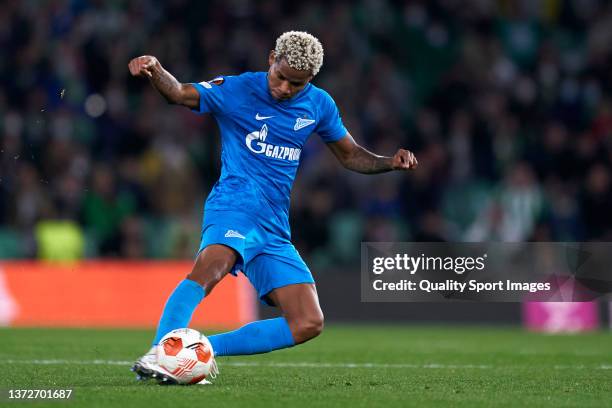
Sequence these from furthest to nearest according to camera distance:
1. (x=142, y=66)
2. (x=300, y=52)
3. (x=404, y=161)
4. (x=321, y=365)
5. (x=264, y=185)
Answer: (x=321, y=365)
(x=404, y=161)
(x=264, y=185)
(x=300, y=52)
(x=142, y=66)

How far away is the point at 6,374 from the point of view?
7684 mm

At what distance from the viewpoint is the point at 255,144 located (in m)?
7.54

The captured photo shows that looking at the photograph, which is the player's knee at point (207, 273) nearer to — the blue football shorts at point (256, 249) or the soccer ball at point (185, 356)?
the blue football shorts at point (256, 249)

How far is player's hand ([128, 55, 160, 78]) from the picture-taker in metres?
6.81

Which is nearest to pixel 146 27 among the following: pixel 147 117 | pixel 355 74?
pixel 147 117

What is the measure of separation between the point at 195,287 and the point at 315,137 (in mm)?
10394

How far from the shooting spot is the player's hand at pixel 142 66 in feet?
22.3

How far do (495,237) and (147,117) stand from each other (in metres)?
5.23

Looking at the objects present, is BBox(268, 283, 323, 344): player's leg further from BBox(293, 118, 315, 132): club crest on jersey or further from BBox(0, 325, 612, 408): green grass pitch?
BBox(293, 118, 315, 132): club crest on jersey

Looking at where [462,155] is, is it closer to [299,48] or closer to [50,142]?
[50,142]

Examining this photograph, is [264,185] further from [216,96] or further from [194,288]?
[194,288]

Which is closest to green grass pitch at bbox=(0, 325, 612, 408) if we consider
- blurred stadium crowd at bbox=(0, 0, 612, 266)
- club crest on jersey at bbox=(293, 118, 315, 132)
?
club crest on jersey at bbox=(293, 118, 315, 132)

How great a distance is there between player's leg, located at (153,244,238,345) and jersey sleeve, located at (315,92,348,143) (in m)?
1.22

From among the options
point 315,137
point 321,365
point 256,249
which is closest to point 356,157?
point 256,249
